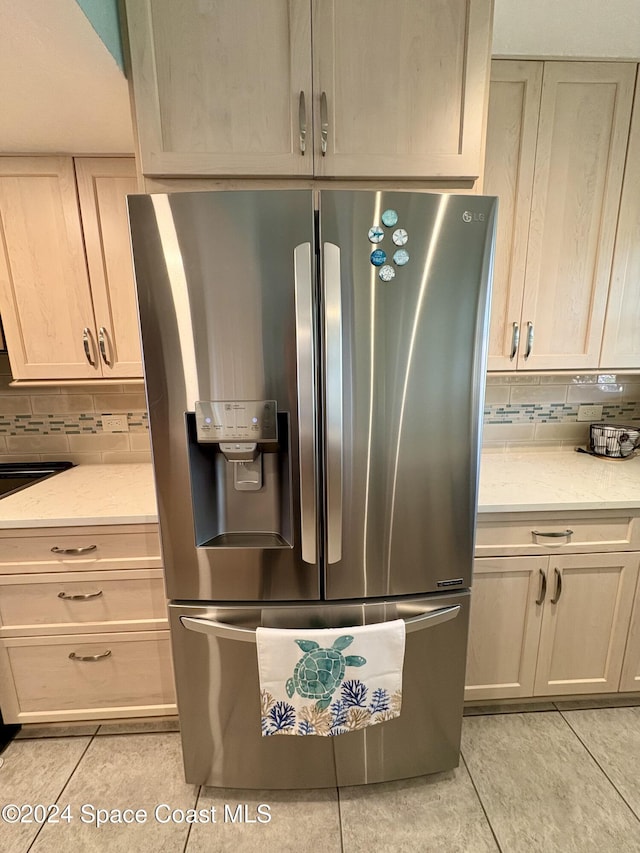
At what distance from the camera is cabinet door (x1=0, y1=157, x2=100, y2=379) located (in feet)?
4.74

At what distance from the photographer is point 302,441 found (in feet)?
3.37

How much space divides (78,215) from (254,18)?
2.95 ft

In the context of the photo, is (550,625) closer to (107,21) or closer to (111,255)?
(111,255)

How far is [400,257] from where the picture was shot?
3.23ft

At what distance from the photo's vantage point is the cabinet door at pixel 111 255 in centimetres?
145

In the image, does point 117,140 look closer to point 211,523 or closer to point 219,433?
point 219,433

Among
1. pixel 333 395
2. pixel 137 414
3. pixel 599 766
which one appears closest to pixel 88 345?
pixel 137 414

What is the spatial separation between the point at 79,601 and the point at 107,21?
1.72 m

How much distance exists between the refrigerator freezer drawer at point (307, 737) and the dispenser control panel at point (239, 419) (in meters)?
0.52

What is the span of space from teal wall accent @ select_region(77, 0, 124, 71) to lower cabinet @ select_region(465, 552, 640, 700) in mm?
1860

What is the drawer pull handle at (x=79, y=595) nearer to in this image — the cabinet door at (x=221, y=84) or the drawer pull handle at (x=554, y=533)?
the cabinet door at (x=221, y=84)

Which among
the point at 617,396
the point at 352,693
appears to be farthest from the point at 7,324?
the point at 617,396

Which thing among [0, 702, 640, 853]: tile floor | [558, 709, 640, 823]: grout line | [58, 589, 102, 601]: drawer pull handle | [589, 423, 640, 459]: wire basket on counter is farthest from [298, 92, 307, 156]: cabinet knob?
[558, 709, 640, 823]: grout line

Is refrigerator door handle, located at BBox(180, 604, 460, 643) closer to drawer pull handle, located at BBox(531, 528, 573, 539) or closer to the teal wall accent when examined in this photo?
drawer pull handle, located at BBox(531, 528, 573, 539)
